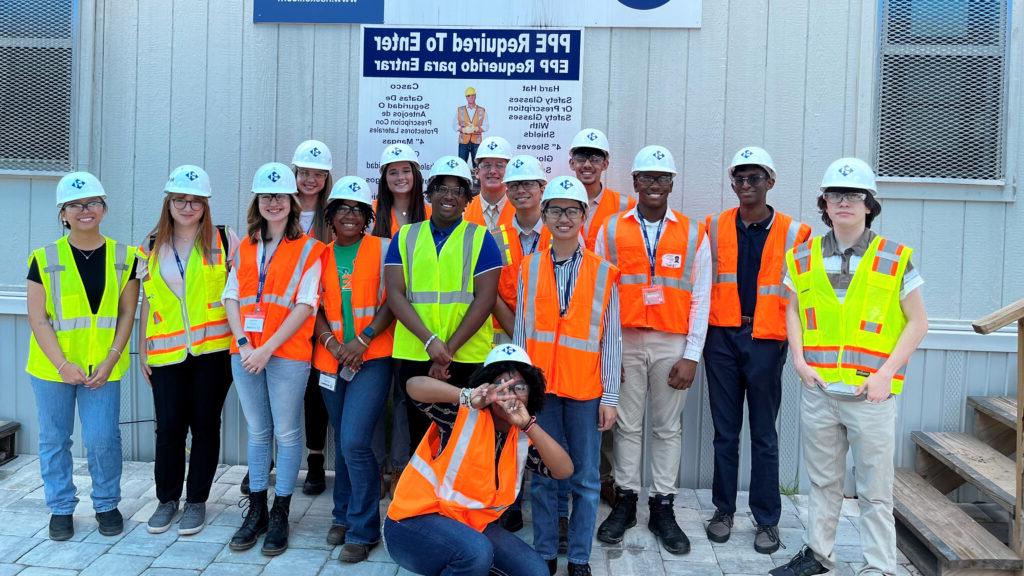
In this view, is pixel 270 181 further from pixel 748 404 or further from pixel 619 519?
pixel 748 404

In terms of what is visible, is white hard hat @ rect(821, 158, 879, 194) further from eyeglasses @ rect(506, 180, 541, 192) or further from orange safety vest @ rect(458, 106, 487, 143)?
orange safety vest @ rect(458, 106, 487, 143)

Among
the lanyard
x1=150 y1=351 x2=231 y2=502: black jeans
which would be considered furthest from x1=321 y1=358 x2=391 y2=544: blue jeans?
the lanyard

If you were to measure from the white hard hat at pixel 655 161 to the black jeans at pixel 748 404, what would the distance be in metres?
0.92

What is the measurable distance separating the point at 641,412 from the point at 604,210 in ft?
4.01

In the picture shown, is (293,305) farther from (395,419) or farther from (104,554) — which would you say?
(104,554)

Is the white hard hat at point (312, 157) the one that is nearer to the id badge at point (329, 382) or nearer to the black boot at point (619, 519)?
the id badge at point (329, 382)

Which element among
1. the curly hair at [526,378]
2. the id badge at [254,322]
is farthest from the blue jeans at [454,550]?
the id badge at [254,322]

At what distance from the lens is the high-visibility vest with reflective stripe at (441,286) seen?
4.13 metres

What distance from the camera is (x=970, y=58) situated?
514cm

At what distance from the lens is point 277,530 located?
4.28 meters

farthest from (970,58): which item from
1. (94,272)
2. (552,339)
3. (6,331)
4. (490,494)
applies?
(6,331)

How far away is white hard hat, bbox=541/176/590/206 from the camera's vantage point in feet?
12.9

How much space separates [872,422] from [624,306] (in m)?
1.36

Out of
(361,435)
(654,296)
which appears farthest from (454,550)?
(654,296)
